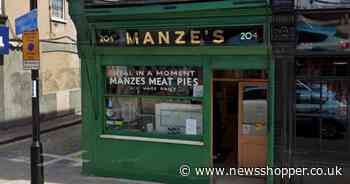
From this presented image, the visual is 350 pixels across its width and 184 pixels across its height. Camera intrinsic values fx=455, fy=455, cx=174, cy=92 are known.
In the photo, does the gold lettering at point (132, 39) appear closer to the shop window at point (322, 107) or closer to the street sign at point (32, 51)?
the street sign at point (32, 51)

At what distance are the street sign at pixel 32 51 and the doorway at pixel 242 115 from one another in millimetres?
3406

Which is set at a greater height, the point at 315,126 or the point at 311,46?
the point at 311,46

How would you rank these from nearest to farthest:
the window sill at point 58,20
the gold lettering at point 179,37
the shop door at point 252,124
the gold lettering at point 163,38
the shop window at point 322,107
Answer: the shop window at point 322,107 < the gold lettering at point 179,37 < the gold lettering at point 163,38 < the shop door at point 252,124 < the window sill at point 58,20

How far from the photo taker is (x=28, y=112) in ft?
55.8

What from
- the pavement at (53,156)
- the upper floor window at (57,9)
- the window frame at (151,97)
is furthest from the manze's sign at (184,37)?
the upper floor window at (57,9)

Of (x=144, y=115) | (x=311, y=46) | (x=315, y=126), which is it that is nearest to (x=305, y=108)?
(x=315, y=126)

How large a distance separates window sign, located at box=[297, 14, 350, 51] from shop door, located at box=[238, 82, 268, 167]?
127cm

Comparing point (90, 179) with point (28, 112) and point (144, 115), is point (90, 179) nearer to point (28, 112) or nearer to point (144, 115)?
point (144, 115)

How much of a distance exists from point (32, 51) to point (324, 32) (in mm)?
5011

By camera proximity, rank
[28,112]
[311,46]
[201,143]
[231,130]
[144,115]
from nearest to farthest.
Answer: [311,46] → [201,143] → [144,115] → [231,130] → [28,112]

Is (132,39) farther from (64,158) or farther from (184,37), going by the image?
(64,158)

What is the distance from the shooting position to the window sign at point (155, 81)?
28.3 feet

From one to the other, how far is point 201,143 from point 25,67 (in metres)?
3.46

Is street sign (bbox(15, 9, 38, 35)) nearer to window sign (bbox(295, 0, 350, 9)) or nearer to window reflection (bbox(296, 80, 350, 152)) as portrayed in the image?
window sign (bbox(295, 0, 350, 9))
